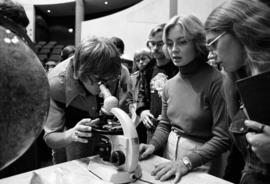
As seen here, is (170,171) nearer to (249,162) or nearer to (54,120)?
(249,162)

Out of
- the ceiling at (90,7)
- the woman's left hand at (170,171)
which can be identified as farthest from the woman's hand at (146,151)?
the ceiling at (90,7)

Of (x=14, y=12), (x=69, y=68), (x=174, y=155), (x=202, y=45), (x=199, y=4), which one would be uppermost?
(x=199, y=4)

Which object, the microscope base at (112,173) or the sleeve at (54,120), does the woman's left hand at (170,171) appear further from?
the sleeve at (54,120)

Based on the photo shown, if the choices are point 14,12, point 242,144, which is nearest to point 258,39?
point 242,144

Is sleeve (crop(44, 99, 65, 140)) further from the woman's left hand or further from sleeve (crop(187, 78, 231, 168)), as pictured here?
sleeve (crop(187, 78, 231, 168))

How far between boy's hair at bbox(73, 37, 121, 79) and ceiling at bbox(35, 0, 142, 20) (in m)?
10.1

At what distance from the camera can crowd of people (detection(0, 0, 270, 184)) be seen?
0.87 m

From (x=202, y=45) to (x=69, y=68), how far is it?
706 mm

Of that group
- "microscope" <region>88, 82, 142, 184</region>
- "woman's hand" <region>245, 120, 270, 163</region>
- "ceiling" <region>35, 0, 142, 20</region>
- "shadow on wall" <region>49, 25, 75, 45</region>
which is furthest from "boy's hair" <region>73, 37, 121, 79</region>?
"shadow on wall" <region>49, 25, 75, 45</region>

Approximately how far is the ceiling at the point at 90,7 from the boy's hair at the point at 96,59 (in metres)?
10.1

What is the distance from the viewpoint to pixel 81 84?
1.26 m

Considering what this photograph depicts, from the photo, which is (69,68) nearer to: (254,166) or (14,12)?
(14,12)

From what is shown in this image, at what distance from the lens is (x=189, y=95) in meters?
1.30

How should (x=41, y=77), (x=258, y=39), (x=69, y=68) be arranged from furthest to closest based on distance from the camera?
1. (x=69, y=68)
2. (x=258, y=39)
3. (x=41, y=77)
